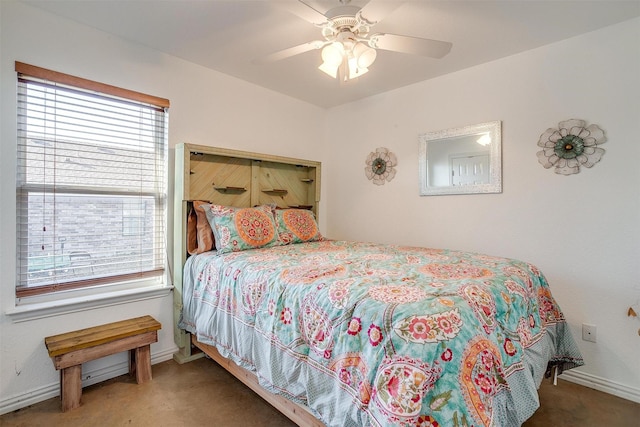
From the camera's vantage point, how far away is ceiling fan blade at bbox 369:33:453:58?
63.9 inches

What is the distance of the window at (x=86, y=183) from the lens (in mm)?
1959

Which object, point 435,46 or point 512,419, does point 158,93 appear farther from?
point 512,419

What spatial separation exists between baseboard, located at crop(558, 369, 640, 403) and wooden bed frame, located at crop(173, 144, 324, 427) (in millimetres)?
2126

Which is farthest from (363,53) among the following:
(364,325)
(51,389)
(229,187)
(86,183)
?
(51,389)

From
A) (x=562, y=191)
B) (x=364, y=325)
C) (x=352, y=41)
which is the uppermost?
(x=352, y=41)

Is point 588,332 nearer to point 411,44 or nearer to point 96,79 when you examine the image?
point 411,44

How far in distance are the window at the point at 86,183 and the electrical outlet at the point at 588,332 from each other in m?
3.23

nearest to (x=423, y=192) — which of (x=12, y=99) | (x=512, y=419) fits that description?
(x=512, y=419)

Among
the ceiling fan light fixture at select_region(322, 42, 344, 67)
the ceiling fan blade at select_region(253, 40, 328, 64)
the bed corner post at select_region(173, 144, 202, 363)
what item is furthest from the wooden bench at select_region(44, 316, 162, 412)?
the ceiling fan light fixture at select_region(322, 42, 344, 67)

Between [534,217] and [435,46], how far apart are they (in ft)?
5.31

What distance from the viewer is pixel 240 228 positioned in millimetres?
2432

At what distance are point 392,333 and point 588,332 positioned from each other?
2067mm

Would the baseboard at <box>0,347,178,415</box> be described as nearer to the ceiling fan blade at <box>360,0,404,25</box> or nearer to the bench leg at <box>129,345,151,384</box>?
the bench leg at <box>129,345,151,384</box>

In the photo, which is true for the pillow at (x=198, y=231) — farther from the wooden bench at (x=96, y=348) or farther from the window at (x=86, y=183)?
the wooden bench at (x=96, y=348)
